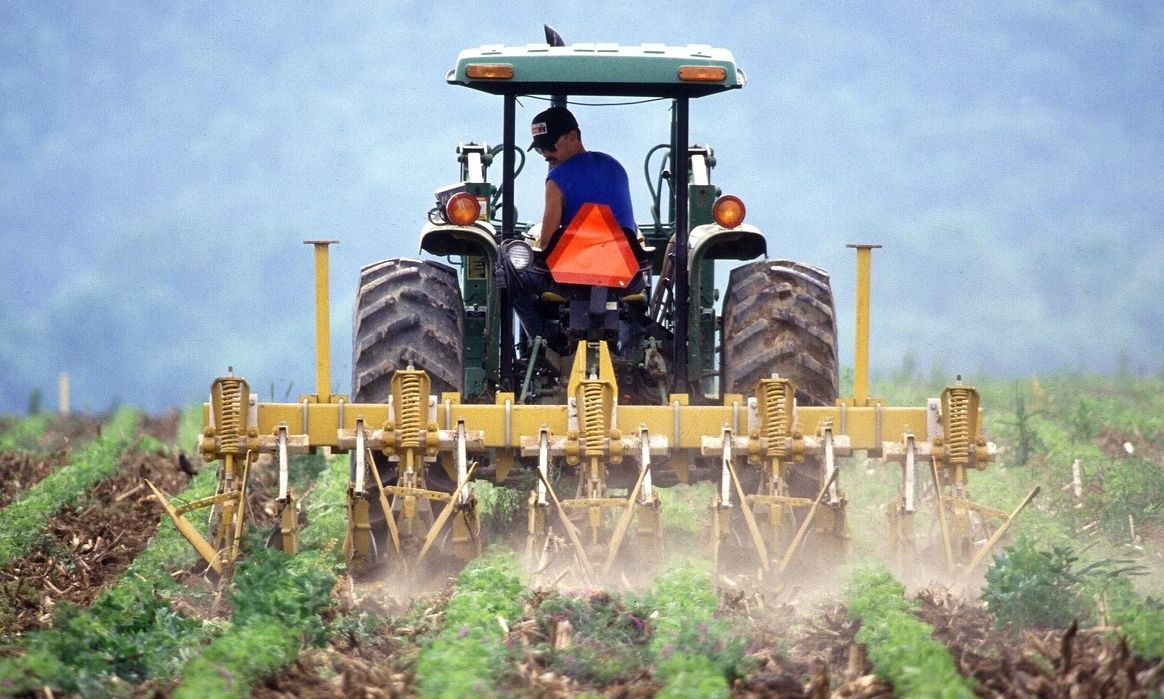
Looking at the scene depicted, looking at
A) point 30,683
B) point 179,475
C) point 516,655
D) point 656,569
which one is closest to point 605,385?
point 656,569

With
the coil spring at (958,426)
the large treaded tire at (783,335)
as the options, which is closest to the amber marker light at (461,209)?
the large treaded tire at (783,335)

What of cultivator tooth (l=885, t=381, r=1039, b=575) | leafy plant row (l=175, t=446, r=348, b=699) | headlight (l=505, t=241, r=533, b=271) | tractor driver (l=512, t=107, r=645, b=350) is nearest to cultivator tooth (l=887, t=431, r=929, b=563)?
cultivator tooth (l=885, t=381, r=1039, b=575)

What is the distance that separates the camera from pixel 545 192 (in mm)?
9906

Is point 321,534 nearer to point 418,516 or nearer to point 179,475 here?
point 418,516

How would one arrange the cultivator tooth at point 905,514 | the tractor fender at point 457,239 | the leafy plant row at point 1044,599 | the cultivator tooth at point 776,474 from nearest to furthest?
the leafy plant row at point 1044,599 → the cultivator tooth at point 776,474 → the cultivator tooth at point 905,514 → the tractor fender at point 457,239

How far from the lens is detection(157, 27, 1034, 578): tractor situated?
8.93 meters

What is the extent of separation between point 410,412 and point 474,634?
2189 millimetres

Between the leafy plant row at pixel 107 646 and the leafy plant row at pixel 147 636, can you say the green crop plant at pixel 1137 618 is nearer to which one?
the leafy plant row at pixel 147 636

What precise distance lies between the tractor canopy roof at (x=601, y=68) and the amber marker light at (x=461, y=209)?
58cm

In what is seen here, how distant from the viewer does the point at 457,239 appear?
9883 mm

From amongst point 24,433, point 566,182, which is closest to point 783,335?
point 566,182

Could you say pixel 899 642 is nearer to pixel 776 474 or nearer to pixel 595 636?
pixel 595 636

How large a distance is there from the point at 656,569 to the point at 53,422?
13842 millimetres

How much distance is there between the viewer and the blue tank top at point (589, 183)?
9.87 m
